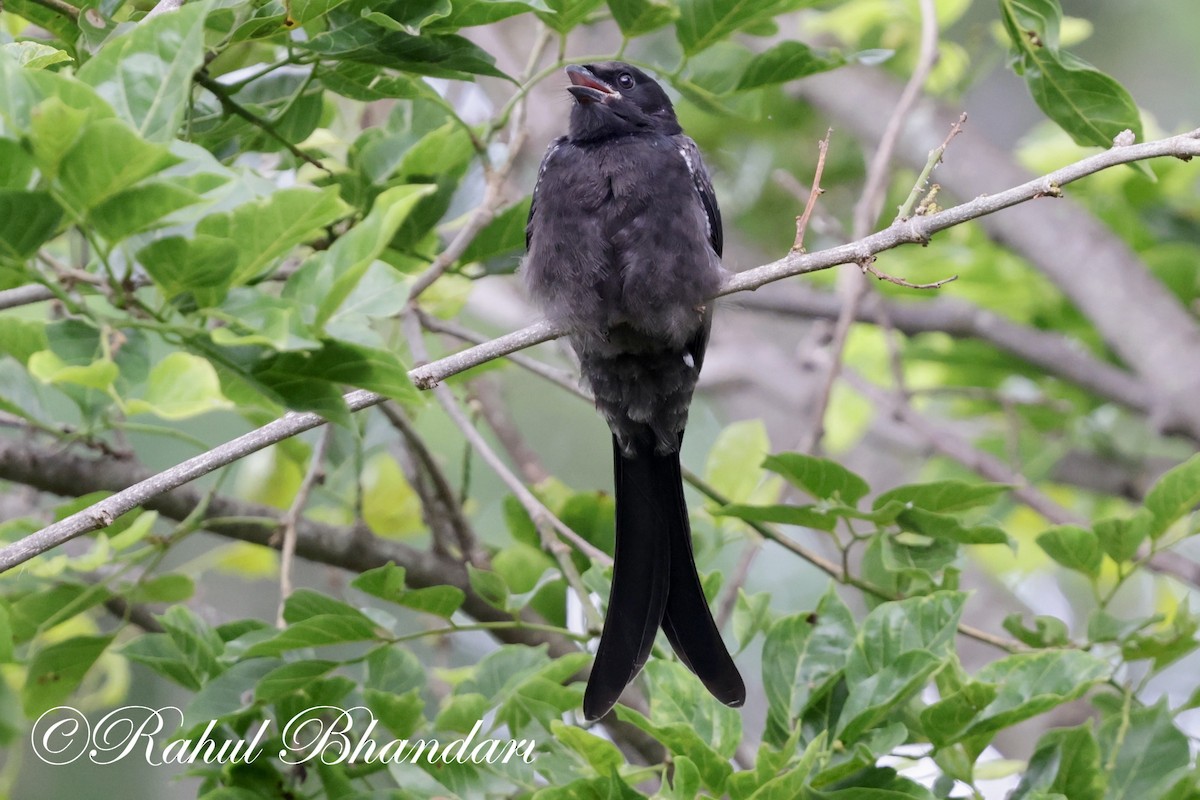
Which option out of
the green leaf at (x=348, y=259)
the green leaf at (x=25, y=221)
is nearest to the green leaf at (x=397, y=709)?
the green leaf at (x=348, y=259)

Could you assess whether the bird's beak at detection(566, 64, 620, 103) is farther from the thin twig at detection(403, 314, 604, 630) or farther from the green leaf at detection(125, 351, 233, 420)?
the green leaf at detection(125, 351, 233, 420)

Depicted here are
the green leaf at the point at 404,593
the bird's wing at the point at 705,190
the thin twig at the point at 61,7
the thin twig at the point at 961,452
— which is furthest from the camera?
the thin twig at the point at 961,452

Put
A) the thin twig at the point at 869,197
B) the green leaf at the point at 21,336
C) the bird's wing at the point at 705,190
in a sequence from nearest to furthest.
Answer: the green leaf at the point at 21,336 < the bird's wing at the point at 705,190 < the thin twig at the point at 869,197

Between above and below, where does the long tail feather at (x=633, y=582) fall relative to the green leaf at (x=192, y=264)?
below

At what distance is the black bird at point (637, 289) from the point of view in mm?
2375

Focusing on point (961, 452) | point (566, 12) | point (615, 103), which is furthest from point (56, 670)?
point (961, 452)

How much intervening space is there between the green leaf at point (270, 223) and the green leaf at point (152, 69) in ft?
0.39

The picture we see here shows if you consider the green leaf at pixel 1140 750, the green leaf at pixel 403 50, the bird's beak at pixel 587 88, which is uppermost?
the green leaf at pixel 403 50

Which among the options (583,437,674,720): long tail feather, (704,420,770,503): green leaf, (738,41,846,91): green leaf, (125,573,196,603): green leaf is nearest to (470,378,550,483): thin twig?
(704,420,770,503): green leaf

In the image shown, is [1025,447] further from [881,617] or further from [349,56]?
[349,56]

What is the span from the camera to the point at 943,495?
2.07m

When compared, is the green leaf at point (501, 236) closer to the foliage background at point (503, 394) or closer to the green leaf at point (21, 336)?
the foliage background at point (503, 394)

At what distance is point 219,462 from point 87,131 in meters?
0.47

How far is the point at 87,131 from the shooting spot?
1111 millimetres
